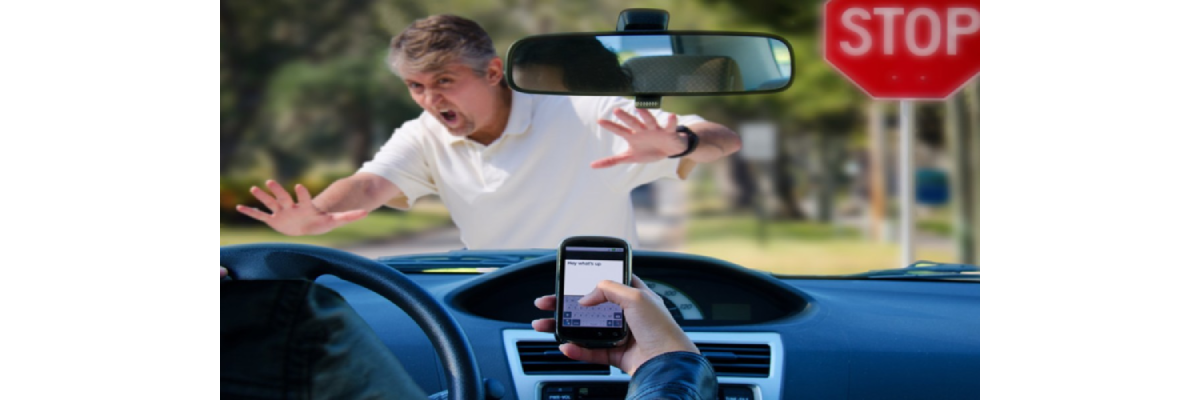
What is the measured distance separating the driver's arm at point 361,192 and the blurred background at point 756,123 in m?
4.34

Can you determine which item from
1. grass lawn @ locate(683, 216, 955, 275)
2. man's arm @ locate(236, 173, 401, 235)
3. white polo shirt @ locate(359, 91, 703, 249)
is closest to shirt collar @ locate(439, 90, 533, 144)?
white polo shirt @ locate(359, 91, 703, 249)

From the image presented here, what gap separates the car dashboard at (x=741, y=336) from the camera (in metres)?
2.41

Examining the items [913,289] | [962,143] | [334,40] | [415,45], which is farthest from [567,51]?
[334,40]

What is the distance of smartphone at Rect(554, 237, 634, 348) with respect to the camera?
170 centimetres

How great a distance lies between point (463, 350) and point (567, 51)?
3.14ft

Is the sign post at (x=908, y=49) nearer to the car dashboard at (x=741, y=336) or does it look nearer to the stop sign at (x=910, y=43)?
the stop sign at (x=910, y=43)

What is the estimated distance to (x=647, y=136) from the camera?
264 centimetres

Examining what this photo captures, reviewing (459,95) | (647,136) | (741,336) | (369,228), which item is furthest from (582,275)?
(369,228)

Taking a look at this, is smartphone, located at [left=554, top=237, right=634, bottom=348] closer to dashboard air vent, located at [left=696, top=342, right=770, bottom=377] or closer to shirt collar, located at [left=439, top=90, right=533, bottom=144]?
dashboard air vent, located at [left=696, top=342, right=770, bottom=377]

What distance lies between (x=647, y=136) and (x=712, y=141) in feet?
0.78

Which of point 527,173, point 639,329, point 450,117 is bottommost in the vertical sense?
point 639,329

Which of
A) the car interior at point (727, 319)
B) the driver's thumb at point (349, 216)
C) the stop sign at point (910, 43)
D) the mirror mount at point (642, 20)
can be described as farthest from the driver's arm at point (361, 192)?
the stop sign at point (910, 43)

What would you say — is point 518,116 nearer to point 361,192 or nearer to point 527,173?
point 527,173

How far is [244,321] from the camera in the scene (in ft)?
3.44
